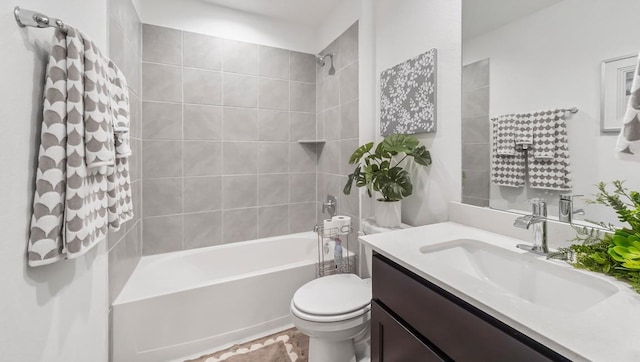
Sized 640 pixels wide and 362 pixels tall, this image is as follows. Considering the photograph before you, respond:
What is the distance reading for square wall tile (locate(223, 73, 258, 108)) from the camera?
7.57 ft

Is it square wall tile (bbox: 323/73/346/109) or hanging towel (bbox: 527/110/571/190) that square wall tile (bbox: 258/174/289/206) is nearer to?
square wall tile (bbox: 323/73/346/109)

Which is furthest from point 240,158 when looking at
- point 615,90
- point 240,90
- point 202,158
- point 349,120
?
point 615,90

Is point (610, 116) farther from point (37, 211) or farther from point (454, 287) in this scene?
point (37, 211)

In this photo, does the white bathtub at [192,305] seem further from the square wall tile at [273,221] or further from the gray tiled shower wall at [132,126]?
the square wall tile at [273,221]

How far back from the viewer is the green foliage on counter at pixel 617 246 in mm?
650

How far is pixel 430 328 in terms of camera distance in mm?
759

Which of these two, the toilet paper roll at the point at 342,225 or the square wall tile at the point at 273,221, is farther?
the square wall tile at the point at 273,221

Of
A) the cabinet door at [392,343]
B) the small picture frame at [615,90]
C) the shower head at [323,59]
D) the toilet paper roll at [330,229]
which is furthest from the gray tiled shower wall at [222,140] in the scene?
the small picture frame at [615,90]

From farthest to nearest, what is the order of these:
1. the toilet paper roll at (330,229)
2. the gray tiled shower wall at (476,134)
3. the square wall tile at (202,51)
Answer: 1. the square wall tile at (202,51)
2. the toilet paper roll at (330,229)
3. the gray tiled shower wall at (476,134)

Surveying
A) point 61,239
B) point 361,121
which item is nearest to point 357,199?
point 361,121

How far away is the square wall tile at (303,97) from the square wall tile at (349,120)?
1.76ft

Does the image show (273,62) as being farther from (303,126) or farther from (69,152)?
(69,152)

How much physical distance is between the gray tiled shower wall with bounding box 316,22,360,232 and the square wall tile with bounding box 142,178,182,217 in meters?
1.31

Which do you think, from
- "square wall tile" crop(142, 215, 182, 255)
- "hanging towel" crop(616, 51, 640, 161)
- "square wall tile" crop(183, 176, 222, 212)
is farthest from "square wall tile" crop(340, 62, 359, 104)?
"square wall tile" crop(142, 215, 182, 255)
